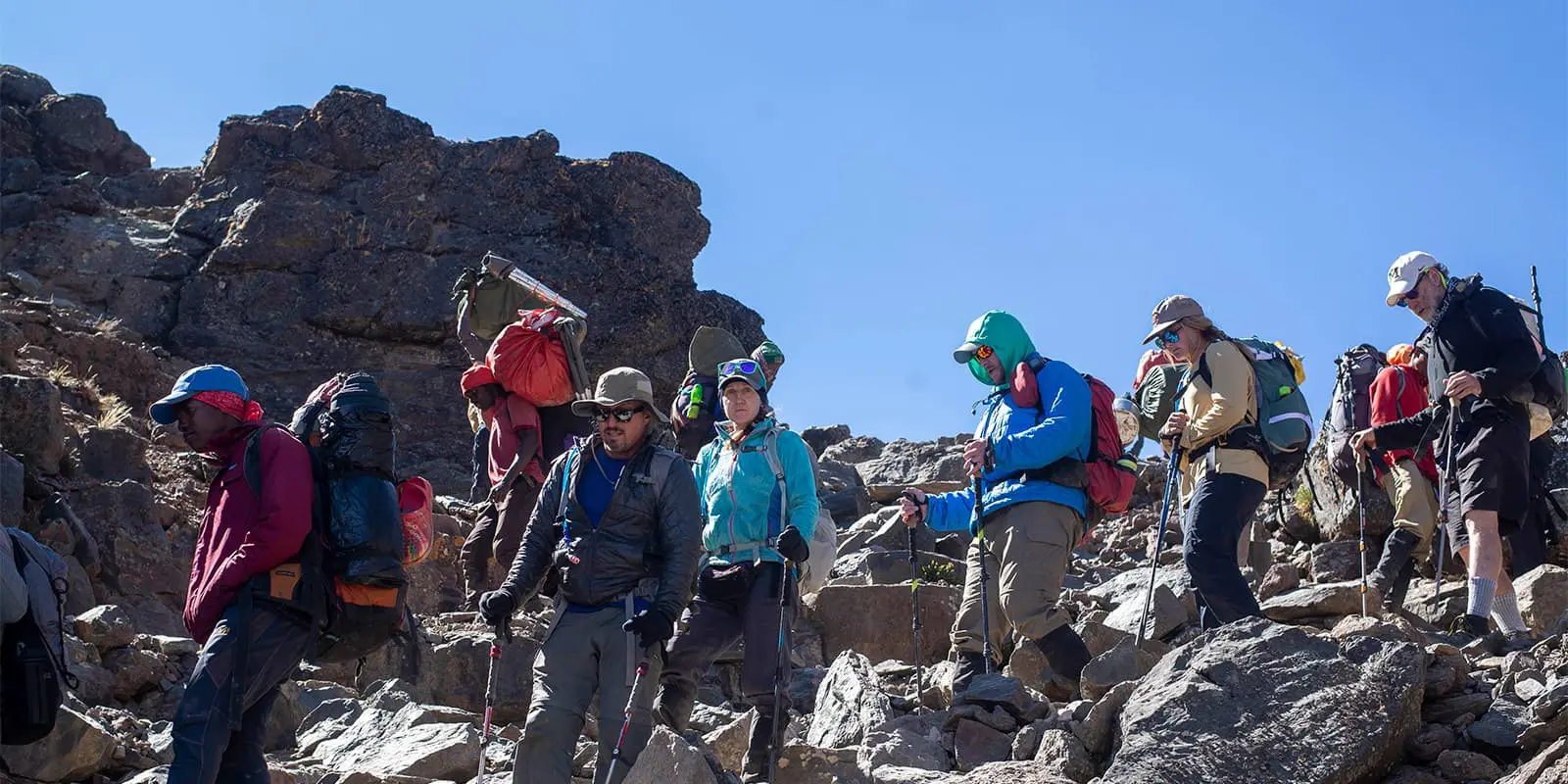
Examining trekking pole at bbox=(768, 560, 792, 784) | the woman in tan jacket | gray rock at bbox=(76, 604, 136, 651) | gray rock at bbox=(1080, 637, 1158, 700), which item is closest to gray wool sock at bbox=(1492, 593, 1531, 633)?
the woman in tan jacket

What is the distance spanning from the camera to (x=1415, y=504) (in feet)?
40.8

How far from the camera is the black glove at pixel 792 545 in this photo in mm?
8141

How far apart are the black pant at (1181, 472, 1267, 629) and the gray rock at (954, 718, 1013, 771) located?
4.90 ft

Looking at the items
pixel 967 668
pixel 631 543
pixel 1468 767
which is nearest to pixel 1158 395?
pixel 967 668

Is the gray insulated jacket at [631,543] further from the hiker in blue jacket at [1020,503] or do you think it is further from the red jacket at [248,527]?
the hiker in blue jacket at [1020,503]

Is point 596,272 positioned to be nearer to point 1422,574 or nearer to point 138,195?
point 138,195

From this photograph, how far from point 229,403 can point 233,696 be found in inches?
54.3

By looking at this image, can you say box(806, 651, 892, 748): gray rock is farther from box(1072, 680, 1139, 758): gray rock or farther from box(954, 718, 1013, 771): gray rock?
box(1072, 680, 1139, 758): gray rock

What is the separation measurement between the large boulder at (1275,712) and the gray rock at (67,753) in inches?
213

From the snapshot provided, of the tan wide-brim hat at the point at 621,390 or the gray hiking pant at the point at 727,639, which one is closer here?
the tan wide-brim hat at the point at 621,390

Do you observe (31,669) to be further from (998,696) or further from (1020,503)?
(1020,503)

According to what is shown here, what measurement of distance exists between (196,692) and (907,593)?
7.58 metres

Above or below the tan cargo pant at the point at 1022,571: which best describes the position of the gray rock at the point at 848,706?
below

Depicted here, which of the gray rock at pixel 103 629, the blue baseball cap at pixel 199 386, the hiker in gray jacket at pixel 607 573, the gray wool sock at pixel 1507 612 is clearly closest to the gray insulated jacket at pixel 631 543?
the hiker in gray jacket at pixel 607 573
